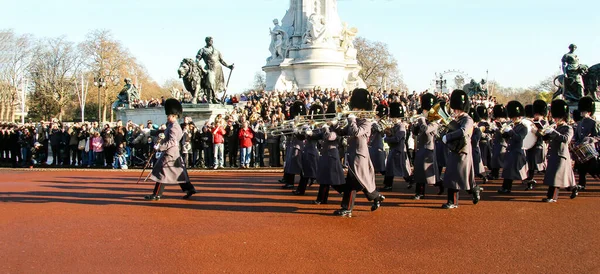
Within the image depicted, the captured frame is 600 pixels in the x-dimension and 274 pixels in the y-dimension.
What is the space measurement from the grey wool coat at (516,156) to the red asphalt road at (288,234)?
0.49 metres

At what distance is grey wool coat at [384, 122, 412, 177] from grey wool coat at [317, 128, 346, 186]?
2.83 meters

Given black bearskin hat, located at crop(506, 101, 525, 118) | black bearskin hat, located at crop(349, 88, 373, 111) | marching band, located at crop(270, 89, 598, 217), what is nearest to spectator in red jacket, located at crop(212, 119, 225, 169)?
marching band, located at crop(270, 89, 598, 217)

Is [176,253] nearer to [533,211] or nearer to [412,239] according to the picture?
[412,239]

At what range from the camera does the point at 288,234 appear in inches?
309

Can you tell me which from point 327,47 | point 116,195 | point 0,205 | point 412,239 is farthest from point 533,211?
point 327,47

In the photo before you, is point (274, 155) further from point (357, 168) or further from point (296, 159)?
point (357, 168)

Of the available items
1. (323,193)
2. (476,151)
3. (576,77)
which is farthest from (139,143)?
(576,77)

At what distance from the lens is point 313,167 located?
11.5 meters

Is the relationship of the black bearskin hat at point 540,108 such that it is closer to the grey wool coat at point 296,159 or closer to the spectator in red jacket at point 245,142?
the grey wool coat at point 296,159

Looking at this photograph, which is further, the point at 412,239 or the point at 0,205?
the point at 0,205

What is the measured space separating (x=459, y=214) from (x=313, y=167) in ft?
10.7

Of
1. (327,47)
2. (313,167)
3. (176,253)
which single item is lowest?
(176,253)

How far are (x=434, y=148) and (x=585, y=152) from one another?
10.1 feet

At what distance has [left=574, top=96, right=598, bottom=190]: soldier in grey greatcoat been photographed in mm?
11617
